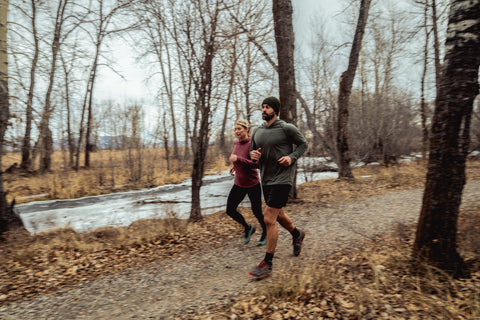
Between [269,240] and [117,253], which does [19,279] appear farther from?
[269,240]

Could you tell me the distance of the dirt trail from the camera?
3350mm

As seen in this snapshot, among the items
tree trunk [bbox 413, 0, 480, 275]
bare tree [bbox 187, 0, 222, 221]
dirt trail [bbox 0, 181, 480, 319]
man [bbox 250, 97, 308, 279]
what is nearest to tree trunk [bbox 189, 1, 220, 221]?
bare tree [bbox 187, 0, 222, 221]

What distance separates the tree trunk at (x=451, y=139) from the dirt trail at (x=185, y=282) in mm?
1661

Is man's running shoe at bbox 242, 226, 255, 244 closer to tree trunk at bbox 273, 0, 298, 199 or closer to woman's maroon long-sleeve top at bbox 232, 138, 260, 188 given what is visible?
woman's maroon long-sleeve top at bbox 232, 138, 260, 188

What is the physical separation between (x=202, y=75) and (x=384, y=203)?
19.2 ft

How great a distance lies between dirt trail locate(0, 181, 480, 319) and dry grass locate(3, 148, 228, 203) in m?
6.25

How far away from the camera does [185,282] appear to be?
394cm

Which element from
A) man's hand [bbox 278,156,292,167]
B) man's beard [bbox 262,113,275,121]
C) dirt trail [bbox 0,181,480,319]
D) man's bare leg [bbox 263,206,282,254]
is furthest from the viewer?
man's beard [bbox 262,113,275,121]

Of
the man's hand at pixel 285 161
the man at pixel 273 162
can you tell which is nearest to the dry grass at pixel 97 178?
the man at pixel 273 162

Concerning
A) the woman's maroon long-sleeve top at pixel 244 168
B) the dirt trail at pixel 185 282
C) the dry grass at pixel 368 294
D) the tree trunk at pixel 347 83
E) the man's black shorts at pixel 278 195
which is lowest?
the dirt trail at pixel 185 282

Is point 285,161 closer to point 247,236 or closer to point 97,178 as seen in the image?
point 247,236

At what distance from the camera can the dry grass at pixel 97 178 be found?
11.6m

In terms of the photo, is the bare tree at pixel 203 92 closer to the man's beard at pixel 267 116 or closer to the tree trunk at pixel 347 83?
the man's beard at pixel 267 116

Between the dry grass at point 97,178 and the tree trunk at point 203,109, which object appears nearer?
the tree trunk at point 203,109
